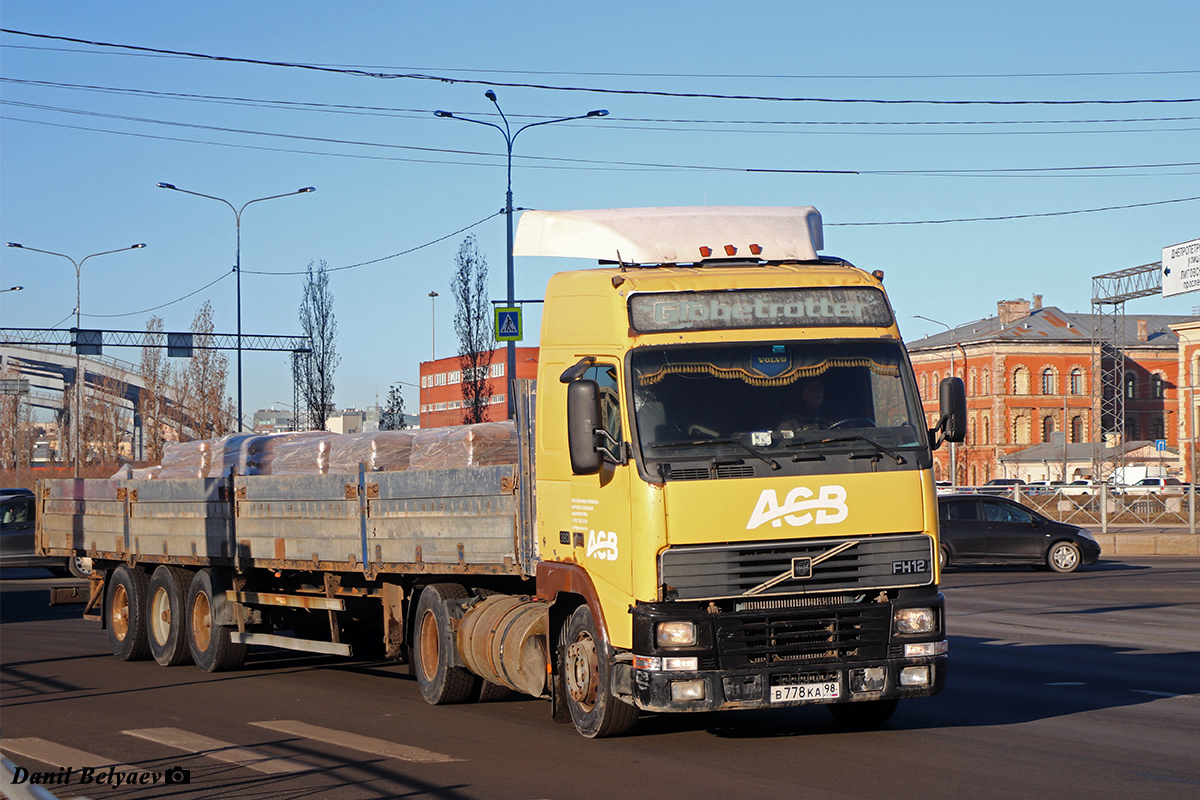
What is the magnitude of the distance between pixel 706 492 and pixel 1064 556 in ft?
72.3

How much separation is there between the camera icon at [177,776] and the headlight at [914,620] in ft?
14.7

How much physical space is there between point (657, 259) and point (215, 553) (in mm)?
6847

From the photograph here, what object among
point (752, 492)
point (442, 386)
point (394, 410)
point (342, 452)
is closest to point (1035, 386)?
point (442, 386)

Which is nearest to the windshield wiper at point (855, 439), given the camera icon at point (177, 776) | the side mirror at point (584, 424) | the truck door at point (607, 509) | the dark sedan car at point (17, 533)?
the truck door at point (607, 509)

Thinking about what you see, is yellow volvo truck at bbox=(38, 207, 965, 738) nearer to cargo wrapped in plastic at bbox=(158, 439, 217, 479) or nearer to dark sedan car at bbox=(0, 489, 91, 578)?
cargo wrapped in plastic at bbox=(158, 439, 217, 479)

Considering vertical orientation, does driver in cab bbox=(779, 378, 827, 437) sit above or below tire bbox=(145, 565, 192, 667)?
above

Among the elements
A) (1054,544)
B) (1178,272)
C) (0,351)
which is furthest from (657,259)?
(0,351)

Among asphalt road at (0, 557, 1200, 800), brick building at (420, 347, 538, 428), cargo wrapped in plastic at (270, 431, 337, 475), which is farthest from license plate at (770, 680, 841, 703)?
brick building at (420, 347, 538, 428)

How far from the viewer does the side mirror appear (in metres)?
8.80

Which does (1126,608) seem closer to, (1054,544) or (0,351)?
(1054,544)

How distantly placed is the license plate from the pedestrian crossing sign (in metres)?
20.9

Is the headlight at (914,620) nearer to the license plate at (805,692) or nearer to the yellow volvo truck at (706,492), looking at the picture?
the yellow volvo truck at (706,492)

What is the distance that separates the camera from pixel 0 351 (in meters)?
118

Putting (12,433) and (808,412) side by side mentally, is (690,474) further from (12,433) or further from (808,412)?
(12,433)
